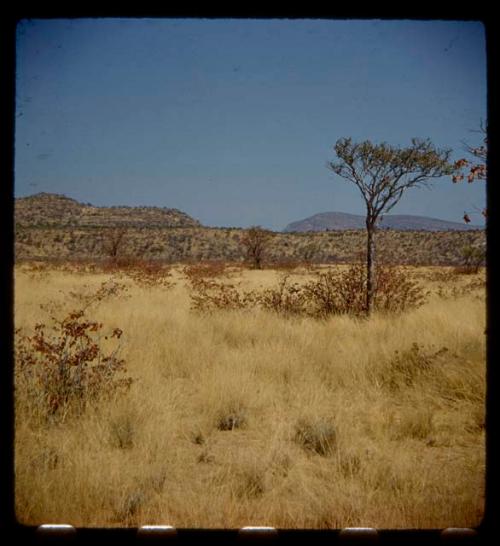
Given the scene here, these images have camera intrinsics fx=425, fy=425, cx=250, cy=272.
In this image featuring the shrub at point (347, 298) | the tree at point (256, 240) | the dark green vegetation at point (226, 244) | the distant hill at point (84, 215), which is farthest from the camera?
the distant hill at point (84, 215)

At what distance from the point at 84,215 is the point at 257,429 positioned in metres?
85.4

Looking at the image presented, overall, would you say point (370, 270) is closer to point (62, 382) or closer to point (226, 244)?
point (62, 382)

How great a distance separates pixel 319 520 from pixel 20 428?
2584 millimetres

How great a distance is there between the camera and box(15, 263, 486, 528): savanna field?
268 centimetres

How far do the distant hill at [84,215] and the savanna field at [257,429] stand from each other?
70.6 meters

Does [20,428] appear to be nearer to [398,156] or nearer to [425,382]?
[425,382]

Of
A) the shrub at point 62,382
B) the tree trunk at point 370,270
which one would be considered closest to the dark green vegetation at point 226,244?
the tree trunk at point 370,270

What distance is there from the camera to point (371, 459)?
338 centimetres

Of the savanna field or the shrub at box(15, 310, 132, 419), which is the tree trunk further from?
the shrub at box(15, 310, 132, 419)

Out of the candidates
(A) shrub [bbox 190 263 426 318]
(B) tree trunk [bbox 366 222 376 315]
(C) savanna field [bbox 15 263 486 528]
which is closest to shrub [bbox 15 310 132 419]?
(C) savanna field [bbox 15 263 486 528]

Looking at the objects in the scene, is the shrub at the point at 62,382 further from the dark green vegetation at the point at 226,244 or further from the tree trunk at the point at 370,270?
the dark green vegetation at the point at 226,244

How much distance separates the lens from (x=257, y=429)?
420 cm

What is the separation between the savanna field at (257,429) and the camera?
268 cm
